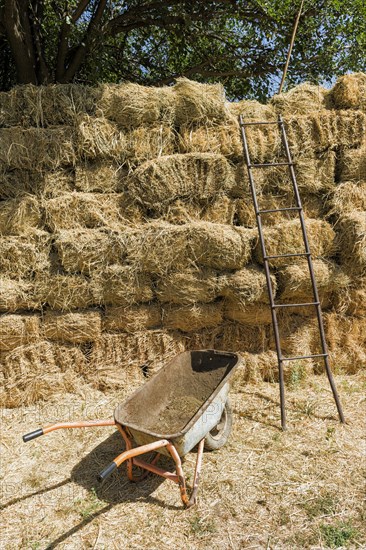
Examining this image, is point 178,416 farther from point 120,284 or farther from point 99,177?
point 99,177

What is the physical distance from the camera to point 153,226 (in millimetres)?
4523

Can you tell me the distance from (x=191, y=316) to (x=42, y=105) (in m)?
2.85

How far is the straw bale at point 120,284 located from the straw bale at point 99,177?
0.90 meters

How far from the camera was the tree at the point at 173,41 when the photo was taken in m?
6.40

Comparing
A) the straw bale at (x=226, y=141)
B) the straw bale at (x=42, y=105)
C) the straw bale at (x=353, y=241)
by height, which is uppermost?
the straw bale at (x=42, y=105)

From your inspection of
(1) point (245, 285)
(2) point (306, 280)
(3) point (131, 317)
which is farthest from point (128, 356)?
(2) point (306, 280)

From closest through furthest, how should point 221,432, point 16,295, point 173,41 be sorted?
point 221,432
point 16,295
point 173,41

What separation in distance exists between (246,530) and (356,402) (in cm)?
223

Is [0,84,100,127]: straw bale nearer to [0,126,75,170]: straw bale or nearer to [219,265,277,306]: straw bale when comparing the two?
[0,126,75,170]: straw bale

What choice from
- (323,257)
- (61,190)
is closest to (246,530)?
(323,257)

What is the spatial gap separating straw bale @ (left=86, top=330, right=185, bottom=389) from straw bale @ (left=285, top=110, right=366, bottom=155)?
2.66 m

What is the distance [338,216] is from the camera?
15.9 ft

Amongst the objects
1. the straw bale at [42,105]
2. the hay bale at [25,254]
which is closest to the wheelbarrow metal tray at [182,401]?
the hay bale at [25,254]

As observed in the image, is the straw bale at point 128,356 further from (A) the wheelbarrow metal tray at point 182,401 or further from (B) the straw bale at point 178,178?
(B) the straw bale at point 178,178
